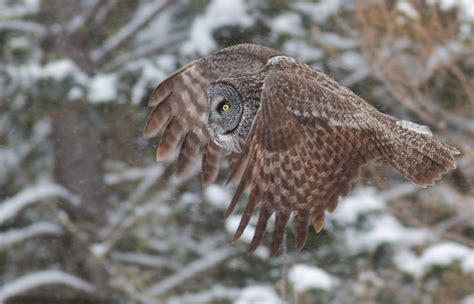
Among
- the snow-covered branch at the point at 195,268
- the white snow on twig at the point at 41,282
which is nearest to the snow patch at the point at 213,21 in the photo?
the snow-covered branch at the point at 195,268

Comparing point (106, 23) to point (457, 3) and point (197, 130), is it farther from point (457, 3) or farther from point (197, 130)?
point (197, 130)

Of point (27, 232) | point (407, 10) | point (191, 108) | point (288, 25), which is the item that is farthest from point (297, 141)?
point (27, 232)

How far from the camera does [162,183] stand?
9547 millimetres

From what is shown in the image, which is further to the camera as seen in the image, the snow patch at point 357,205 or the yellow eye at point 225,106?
the snow patch at point 357,205

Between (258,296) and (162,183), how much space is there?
1543 millimetres

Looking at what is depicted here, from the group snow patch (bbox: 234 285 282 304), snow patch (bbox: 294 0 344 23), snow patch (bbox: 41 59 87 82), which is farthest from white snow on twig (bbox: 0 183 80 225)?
snow patch (bbox: 294 0 344 23)

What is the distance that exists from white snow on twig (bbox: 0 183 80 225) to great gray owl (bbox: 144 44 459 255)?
517cm

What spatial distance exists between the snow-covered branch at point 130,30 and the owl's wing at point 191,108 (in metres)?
4.85

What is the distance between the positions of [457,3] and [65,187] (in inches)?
163

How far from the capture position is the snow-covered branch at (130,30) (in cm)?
942

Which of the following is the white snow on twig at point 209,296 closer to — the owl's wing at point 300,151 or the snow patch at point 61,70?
the snow patch at point 61,70

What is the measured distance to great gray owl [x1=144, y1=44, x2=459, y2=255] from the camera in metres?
3.79

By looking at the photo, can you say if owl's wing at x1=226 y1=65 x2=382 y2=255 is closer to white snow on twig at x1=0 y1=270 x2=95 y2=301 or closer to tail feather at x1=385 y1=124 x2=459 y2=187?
Answer: tail feather at x1=385 y1=124 x2=459 y2=187

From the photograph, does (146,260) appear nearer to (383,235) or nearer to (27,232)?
(27,232)
